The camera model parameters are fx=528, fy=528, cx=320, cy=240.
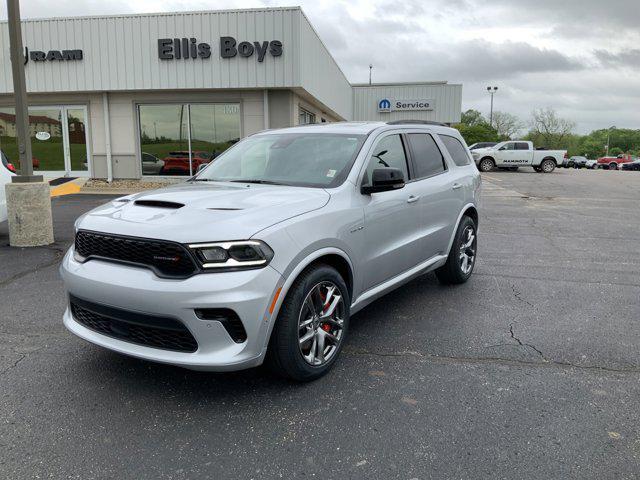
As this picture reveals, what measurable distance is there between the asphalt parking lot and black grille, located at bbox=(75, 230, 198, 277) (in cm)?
86

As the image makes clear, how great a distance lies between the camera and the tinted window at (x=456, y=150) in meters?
5.77

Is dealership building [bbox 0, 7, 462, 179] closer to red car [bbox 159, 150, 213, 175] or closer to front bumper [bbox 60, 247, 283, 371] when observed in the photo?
red car [bbox 159, 150, 213, 175]

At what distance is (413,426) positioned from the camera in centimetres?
299

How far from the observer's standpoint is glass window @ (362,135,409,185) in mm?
4211

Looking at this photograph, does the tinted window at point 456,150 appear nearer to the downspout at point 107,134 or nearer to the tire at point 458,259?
the tire at point 458,259

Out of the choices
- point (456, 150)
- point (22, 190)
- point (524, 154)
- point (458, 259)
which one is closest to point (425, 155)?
point (456, 150)

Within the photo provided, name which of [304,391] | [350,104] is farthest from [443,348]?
[350,104]

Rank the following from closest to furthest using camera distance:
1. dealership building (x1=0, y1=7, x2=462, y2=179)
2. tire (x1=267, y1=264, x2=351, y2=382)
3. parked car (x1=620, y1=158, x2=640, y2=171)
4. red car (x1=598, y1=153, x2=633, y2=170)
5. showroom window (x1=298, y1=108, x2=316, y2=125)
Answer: tire (x1=267, y1=264, x2=351, y2=382) < dealership building (x1=0, y1=7, x2=462, y2=179) < showroom window (x1=298, y1=108, x2=316, y2=125) < parked car (x1=620, y1=158, x2=640, y2=171) < red car (x1=598, y1=153, x2=633, y2=170)

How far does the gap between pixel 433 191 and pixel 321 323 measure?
211cm

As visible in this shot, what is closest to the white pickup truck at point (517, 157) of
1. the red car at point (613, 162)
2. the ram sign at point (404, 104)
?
the ram sign at point (404, 104)

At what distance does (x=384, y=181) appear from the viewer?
3863mm

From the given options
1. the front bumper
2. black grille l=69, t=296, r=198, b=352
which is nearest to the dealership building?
black grille l=69, t=296, r=198, b=352

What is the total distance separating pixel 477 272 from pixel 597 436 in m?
3.79

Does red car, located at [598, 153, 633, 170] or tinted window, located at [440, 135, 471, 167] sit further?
red car, located at [598, 153, 633, 170]
